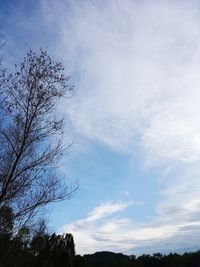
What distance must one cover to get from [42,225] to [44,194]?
2138 millimetres

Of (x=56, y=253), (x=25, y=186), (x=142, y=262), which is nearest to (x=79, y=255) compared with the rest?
(x=56, y=253)

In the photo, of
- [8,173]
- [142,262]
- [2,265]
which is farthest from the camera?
[142,262]

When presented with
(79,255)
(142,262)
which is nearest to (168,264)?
(142,262)

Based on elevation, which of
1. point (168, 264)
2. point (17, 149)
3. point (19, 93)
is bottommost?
point (17, 149)

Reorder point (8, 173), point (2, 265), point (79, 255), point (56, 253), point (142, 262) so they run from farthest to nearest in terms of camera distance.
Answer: point (142, 262)
point (79, 255)
point (56, 253)
point (2, 265)
point (8, 173)

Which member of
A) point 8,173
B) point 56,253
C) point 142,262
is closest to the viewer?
point 8,173

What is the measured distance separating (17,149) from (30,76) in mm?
2355

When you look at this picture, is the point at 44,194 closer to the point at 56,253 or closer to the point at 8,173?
the point at 8,173

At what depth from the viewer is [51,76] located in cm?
1238

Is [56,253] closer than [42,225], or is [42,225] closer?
[42,225]

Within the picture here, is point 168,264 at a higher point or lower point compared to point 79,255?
higher

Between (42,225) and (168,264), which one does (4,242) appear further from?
(168,264)

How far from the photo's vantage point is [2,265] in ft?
45.1

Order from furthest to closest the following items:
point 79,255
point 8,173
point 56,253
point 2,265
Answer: point 79,255
point 56,253
point 2,265
point 8,173
